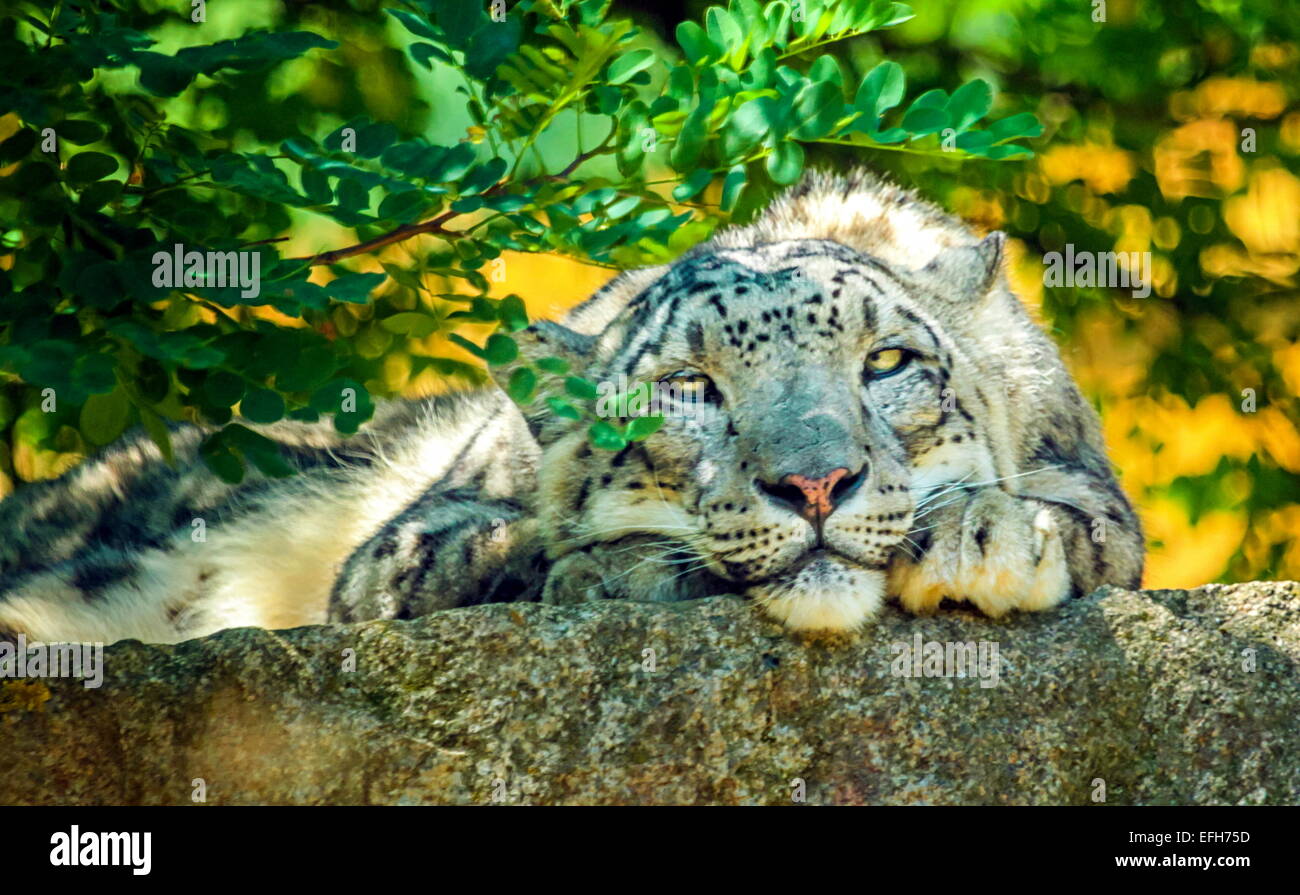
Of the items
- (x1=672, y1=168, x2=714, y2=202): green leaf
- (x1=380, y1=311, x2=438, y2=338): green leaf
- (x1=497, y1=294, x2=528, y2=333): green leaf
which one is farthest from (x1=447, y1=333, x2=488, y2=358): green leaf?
(x1=672, y1=168, x2=714, y2=202): green leaf

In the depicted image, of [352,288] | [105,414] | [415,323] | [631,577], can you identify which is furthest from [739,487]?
[105,414]

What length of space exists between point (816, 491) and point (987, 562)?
47cm

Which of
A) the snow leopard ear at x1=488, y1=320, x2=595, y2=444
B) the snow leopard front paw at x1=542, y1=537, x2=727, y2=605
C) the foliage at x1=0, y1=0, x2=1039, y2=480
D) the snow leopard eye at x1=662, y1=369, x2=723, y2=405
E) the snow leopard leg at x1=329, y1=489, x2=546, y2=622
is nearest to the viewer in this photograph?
the foliage at x1=0, y1=0, x2=1039, y2=480

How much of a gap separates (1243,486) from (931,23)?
239 centimetres

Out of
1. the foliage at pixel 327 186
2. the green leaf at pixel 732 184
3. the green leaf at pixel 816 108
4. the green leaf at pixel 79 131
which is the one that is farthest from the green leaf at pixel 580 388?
the green leaf at pixel 79 131

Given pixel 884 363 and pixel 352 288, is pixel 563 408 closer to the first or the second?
pixel 352 288

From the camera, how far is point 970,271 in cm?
502

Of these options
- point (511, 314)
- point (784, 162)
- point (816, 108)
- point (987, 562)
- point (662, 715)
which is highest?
point (816, 108)

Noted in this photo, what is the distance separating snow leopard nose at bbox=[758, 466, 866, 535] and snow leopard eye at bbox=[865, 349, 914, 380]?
Result: 0.54 m

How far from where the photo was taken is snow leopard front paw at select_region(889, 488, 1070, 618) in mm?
4035

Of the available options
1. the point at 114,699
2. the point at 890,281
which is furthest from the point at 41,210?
the point at 890,281

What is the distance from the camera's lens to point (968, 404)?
4.68 m

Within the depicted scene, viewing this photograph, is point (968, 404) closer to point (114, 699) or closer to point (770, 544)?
point (770, 544)

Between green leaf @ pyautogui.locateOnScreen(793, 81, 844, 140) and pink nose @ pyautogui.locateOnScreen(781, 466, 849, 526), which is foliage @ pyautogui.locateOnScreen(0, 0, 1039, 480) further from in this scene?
pink nose @ pyautogui.locateOnScreen(781, 466, 849, 526)
